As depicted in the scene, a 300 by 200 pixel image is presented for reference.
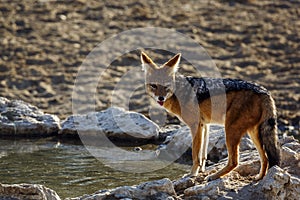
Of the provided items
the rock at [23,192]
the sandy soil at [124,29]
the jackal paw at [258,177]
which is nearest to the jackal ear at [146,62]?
the jackal paw at [258,177]

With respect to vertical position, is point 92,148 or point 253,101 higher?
point 253,101

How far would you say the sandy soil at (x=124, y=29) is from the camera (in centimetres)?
1330

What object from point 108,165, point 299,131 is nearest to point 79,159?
A: point 108,165

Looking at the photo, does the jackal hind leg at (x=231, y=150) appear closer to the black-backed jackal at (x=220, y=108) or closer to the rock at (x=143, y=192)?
the black-backed jackal at (x=220, y=108)

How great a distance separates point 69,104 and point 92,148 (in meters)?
2.88

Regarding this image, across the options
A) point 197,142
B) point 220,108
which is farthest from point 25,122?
point 220,108

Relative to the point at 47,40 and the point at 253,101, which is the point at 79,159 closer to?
the point at 253,101

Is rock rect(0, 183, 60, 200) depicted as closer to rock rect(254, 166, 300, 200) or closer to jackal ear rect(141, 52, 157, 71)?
rock rect(254, 166, 300, 200)

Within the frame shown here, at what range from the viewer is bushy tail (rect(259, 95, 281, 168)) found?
6996mm

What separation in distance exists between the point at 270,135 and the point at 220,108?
0.63 m

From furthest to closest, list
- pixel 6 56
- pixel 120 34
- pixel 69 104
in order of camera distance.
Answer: pixel 120 34
pixel 6 56
pixel 69 104

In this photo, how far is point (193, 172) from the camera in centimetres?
769

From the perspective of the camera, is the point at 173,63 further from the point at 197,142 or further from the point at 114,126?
the point at 114,126

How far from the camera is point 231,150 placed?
7246 millimetres
